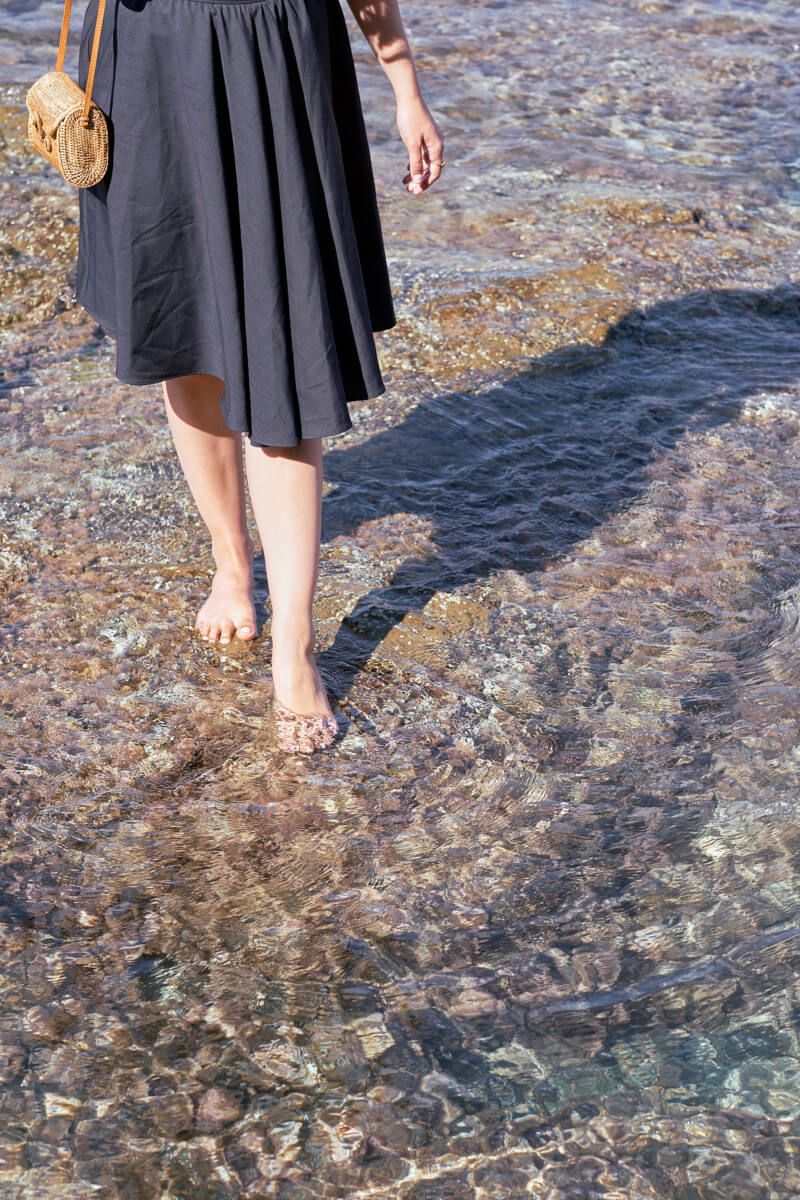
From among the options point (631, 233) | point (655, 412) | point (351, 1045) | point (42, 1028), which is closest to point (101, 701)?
point (42, 1028)

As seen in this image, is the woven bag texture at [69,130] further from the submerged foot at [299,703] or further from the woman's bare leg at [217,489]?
the submerged foot at [299,703]

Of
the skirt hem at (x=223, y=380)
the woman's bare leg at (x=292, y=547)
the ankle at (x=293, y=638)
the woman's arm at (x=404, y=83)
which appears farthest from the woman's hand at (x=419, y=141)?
the ankle at (x=293, y=638)

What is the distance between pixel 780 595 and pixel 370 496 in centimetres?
119

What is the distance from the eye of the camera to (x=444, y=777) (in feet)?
8.13

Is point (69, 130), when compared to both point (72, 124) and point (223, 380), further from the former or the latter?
point (223, 380)

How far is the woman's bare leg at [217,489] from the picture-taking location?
2.47 m

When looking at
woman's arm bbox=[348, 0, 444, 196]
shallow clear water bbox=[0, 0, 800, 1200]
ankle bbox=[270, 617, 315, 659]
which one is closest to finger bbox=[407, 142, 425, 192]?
woman's arm bbox=[348, 0, 444, 196]

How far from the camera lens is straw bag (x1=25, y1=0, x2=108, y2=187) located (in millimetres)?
2057

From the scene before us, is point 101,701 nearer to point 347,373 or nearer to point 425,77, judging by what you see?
point 347,373

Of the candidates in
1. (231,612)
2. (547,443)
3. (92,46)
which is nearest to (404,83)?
(92,46)

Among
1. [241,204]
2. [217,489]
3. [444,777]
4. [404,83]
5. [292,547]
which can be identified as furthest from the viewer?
[217,489]

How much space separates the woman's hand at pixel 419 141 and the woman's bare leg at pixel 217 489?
1.88 ft

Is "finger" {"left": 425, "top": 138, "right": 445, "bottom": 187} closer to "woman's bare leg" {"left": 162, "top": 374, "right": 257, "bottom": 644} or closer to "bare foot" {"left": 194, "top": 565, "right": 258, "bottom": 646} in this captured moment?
"woman's bare leg" {"left": 162, "top": 374, "right": 257, "bottom": 644}

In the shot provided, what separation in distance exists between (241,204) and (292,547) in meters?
0.67
